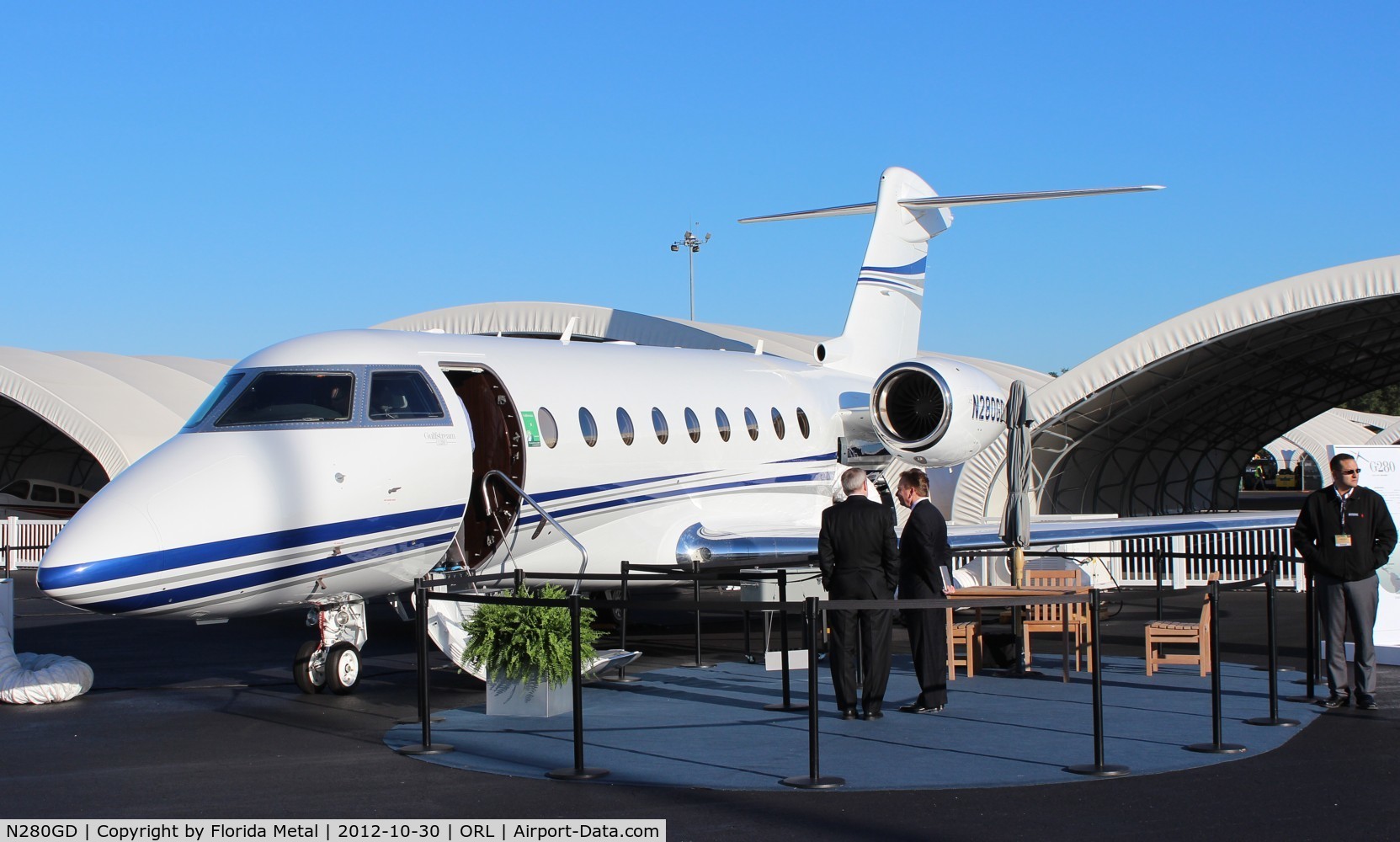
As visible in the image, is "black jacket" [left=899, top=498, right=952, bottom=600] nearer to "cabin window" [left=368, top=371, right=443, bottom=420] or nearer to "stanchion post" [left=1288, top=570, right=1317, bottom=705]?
"stanchion post" [left=1288, top=570, right=1317, bottom=705]

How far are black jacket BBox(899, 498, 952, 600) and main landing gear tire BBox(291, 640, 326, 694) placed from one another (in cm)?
466

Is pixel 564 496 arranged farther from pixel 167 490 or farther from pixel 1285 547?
pixel 1285 547

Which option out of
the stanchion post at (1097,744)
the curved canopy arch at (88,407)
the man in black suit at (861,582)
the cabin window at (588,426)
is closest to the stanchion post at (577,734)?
the man in black suit at (861,582)

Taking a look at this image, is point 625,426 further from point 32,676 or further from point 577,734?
point 577,734

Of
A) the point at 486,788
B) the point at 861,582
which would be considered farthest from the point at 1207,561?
the point at 486,788

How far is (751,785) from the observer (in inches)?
291

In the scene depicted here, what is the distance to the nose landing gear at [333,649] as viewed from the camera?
1098cm

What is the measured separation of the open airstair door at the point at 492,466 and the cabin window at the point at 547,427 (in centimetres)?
29

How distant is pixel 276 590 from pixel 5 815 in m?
3.71

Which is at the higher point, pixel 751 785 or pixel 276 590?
pixel 276 590

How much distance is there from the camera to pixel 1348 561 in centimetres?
973

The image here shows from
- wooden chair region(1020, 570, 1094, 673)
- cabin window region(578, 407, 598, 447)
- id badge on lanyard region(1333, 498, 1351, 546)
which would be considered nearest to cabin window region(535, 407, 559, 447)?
cabin window region(578, 407, 598, 447)

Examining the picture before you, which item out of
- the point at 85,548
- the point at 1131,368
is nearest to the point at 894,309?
the point at 1131,368

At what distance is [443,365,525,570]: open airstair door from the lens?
12.5 meters
